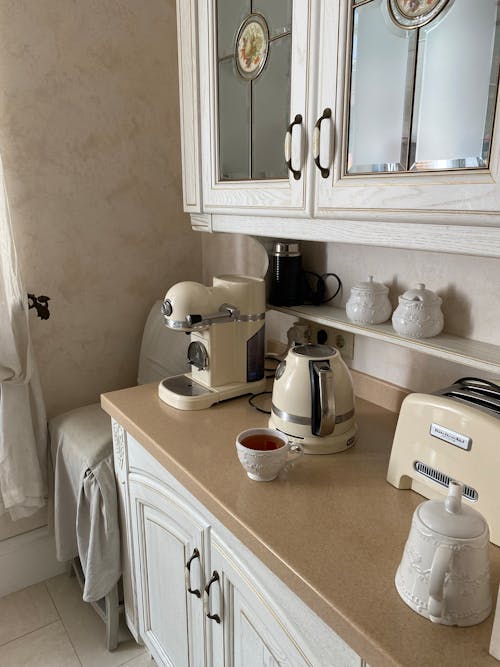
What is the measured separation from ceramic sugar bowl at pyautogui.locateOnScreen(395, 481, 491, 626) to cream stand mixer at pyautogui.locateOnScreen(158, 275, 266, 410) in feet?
2.43

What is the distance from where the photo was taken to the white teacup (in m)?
0.96

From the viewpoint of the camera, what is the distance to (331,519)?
884mm

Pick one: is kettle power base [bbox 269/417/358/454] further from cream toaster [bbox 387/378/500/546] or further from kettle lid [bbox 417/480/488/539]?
kettle lid [bbox 417/480/488/539]

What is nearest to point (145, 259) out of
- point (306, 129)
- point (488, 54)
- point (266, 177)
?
point (266, 177)

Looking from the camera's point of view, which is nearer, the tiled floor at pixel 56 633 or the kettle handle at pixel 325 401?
the kettle handle at pixel 325 401

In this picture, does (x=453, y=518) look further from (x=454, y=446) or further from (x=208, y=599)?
(x=208, y=599)

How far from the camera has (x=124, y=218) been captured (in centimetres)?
189

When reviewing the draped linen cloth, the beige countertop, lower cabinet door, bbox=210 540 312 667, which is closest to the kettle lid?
the beige countertop

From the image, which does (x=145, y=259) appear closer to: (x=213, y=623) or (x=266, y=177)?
(x=266, y=177)

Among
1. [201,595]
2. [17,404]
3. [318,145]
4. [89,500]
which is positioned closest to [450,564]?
[201,595]

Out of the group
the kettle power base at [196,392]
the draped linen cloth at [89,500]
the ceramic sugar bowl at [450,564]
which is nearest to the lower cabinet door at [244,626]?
the ceramic sugar bowl at [450,564]

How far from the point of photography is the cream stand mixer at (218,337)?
1.29 m

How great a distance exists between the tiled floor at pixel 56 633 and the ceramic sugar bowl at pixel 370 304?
4.37ft

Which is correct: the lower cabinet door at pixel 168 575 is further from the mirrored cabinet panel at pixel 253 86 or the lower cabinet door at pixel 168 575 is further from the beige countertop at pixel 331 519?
the mirrored cabinet panel at pixel 253 86
